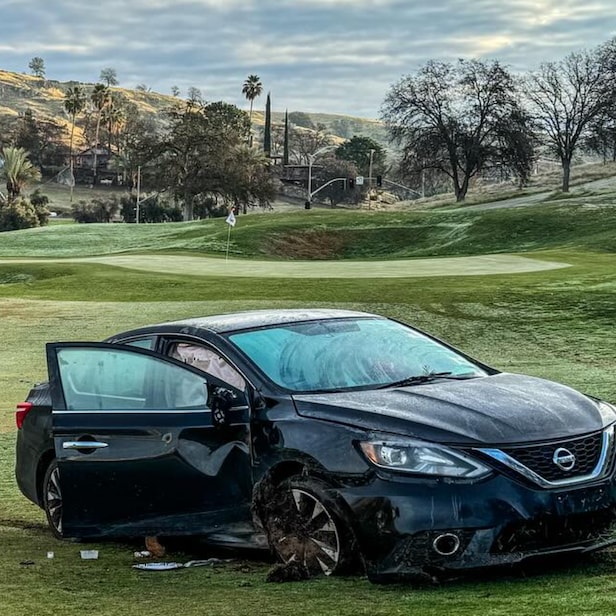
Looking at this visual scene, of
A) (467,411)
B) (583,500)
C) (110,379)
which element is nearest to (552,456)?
(583,500)

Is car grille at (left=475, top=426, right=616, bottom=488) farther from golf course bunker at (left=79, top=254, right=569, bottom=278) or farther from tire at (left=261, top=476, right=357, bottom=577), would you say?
golf course bunker at (left=79, top=254, right=569, bottom=278)

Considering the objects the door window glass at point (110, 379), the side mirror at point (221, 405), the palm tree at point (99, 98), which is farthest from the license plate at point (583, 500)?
the palm tree at point (99, 98)

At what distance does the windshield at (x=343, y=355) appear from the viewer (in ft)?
21.6

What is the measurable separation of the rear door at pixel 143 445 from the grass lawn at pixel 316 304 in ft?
1.04

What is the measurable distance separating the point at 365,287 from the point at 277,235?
32.9 meters

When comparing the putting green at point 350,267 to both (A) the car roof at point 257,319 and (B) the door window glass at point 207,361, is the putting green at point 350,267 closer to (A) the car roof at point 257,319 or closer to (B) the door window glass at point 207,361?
(A) the car roof at point 257,319

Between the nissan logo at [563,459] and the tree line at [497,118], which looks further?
the tree line at [497,118]

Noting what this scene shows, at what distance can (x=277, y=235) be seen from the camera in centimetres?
6019

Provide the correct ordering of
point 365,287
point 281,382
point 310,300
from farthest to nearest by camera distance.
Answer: point 365,287 → point 310,300 → point 281,382

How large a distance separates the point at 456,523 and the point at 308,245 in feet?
179

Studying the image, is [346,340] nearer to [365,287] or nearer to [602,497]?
[602,497]

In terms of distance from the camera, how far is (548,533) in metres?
5.56

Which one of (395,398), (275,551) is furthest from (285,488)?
(395,398)

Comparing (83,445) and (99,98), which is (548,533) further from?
(99,98)
